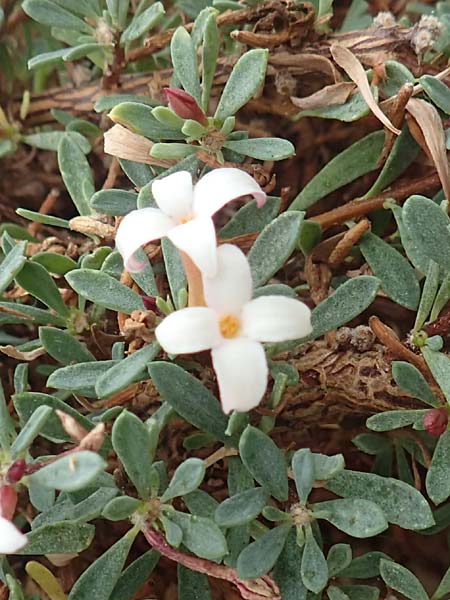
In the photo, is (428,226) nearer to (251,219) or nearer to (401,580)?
(251,219)

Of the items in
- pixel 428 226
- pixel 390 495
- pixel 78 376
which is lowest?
pixel 390 495

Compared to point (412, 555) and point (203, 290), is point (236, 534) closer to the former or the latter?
point (203, 290)

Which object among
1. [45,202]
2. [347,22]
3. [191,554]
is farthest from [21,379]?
[347,22]

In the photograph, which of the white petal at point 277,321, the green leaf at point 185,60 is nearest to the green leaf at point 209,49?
the green leaf at point 185,60

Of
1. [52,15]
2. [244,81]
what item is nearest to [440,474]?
[244,81]

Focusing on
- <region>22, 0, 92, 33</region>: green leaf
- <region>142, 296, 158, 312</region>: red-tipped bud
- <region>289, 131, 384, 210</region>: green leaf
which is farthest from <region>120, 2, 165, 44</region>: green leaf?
<region>142, 296, 158, 312</region>: red-tipped bud

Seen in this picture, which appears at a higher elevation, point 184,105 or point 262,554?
point 184,105
